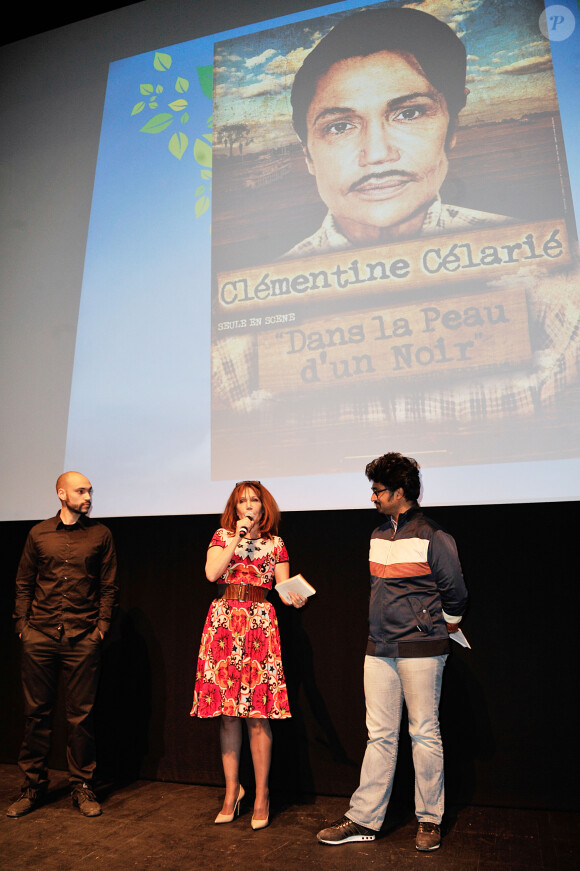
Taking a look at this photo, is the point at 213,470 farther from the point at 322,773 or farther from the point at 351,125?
the point at 351,125

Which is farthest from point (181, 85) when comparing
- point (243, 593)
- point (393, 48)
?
point (243, 593)

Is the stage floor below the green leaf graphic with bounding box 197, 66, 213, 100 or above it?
below

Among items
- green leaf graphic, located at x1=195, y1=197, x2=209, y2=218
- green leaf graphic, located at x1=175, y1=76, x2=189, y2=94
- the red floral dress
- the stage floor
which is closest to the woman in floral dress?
the red floral dress

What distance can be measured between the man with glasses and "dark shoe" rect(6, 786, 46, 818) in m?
1.31

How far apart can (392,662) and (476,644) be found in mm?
661

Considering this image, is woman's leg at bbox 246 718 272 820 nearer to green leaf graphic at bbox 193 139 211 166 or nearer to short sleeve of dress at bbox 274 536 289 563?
short sleeve of dress at bbox 274 536 289 563

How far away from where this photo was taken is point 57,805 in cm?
308

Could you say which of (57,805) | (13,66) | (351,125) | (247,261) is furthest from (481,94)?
(57,805)

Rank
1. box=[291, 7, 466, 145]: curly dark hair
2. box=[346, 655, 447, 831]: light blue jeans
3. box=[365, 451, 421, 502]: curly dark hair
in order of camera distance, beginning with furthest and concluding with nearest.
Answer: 1. box=[291, 7, 466, 145]: curly dark hair
2. box=[365, 451, 421, 502]: curly dark hair
3. box=[346, 655, 447, 831]: light blue jeans

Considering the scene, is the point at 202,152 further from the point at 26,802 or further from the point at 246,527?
the point at 26,802

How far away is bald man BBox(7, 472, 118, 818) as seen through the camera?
121 inches

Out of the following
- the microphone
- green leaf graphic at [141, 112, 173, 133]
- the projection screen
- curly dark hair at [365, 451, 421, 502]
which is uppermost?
green leaf graphic at [141, 112, 173, 133]

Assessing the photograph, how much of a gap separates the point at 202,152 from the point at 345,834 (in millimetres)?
→ 3357

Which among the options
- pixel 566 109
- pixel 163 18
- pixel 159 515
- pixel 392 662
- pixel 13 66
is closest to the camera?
pixel 392 662
